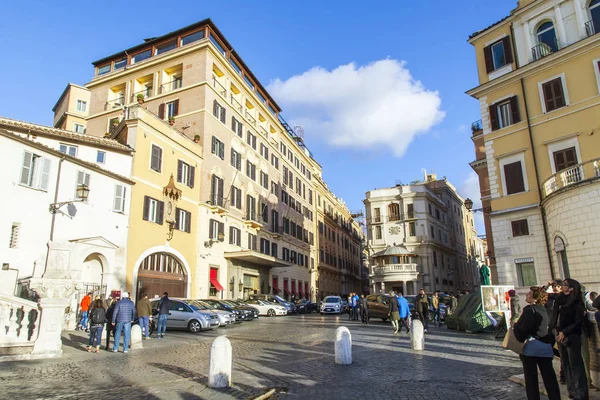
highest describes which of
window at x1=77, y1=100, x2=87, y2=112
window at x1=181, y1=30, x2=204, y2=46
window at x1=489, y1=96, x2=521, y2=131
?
window at x1=77, y1=100, x2=87, y2=112

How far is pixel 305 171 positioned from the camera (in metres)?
57.5

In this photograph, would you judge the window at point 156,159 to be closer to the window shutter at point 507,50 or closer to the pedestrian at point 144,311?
the pedestrian at point 144,311

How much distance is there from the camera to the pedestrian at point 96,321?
12297 mm

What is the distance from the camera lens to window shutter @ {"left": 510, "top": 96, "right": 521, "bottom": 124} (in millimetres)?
24281

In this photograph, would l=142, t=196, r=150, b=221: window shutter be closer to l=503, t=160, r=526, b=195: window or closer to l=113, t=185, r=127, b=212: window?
Answer: l=113, t=185, r=127, b=212: window

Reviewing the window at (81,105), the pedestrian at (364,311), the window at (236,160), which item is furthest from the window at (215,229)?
the window at (81,105)

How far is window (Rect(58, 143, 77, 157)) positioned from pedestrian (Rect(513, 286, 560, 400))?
22.1 metres

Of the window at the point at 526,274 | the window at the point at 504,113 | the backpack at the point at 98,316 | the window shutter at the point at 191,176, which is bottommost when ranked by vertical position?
the backpack at the point at 98,316

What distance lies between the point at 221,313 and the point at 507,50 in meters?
22.5

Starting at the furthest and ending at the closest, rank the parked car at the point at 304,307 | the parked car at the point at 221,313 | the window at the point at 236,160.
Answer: the parked car at the point at 304,307 < the window at the point at 236,160 < the parked car at the point at 221,313

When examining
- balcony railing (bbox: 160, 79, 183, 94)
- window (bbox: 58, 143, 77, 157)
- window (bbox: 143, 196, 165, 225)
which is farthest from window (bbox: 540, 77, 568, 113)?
balcony railing (bbox: 160, 79, 183, 94)

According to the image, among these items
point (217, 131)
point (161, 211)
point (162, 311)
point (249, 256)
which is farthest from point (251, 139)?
point (162, 311)

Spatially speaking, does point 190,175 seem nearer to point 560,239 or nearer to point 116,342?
point 116,342

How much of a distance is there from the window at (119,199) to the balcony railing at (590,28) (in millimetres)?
25868
